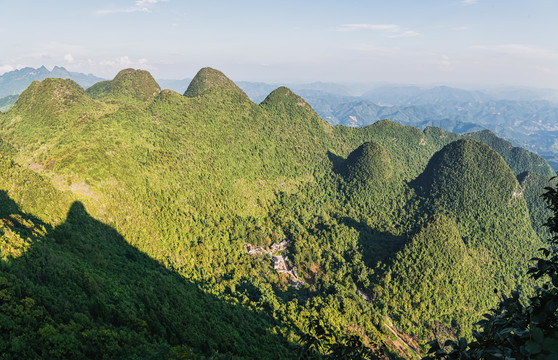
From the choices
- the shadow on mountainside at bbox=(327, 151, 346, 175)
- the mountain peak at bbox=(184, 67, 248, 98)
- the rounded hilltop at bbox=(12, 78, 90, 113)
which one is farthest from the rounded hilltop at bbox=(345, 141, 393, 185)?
the rounded hilltop at bbox=(12, 78, 90, 113)

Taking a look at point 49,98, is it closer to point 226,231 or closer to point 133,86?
point 133,86

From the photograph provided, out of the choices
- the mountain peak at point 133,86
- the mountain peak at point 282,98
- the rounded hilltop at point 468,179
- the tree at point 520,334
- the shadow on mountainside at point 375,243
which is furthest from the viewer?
the mountain peak at point 282,98

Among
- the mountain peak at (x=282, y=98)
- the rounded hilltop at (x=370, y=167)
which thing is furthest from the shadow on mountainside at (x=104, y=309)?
the mountain peak at (x=282, y=98)

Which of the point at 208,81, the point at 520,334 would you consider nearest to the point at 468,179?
the point at 520,334

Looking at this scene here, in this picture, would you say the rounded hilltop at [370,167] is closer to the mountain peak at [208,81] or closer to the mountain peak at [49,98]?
the mountain peak at [208,81]

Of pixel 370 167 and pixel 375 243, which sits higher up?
pixel 370 167

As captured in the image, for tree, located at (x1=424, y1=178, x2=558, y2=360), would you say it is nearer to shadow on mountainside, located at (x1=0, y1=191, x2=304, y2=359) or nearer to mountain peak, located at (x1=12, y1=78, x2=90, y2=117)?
shadow on mountainside, located at (x1=0, y1=191, x2=304, y2=359)
